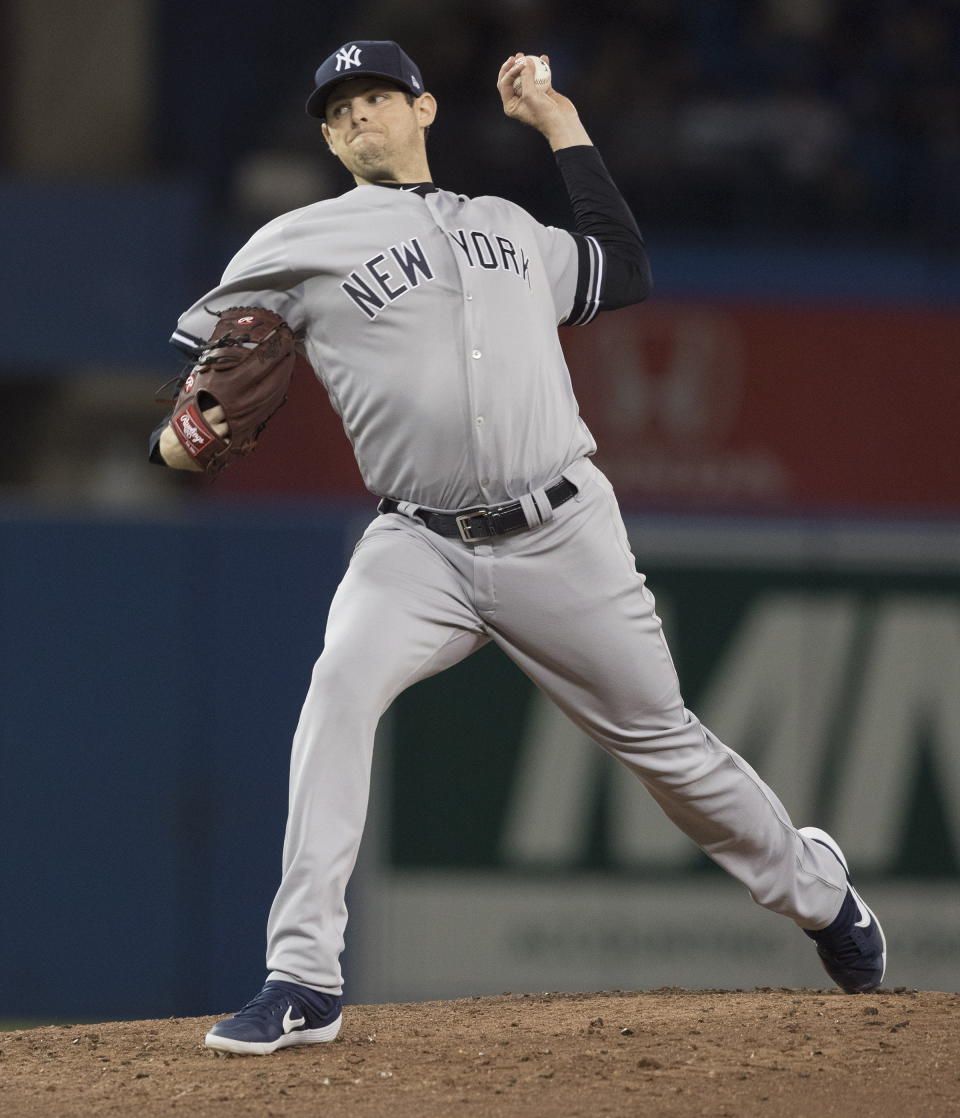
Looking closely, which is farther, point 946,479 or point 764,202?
point 764,202

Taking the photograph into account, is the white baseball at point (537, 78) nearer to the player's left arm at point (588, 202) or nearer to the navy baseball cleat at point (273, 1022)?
the player's left arm at point (588, 202)

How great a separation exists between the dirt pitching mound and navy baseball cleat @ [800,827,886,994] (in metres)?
0.07

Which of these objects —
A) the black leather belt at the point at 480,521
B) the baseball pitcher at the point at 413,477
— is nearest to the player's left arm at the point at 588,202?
the baseball pitcher at the point at 413,477

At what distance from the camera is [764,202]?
29.8ft

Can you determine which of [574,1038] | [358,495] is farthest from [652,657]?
[358,495]

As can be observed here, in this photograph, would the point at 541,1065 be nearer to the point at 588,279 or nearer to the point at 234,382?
the point at 234,382

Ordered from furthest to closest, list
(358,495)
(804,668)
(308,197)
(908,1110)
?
(308,197), (358,495), (804,668), (908,1110)

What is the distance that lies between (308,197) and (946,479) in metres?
3.39

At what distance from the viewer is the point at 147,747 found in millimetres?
7047

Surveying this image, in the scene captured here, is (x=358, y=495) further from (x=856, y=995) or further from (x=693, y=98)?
(x=856, y=995)

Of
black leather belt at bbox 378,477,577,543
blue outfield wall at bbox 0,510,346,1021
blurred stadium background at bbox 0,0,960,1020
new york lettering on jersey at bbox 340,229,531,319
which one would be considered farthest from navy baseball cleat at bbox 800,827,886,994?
blue outfield wall at bbox 0,510,346,1021

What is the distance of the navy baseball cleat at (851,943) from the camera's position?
374 cm

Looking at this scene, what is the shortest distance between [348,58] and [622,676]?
4.12ft

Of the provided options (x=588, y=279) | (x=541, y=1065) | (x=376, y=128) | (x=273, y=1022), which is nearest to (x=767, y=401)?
(x=588, y=279)
